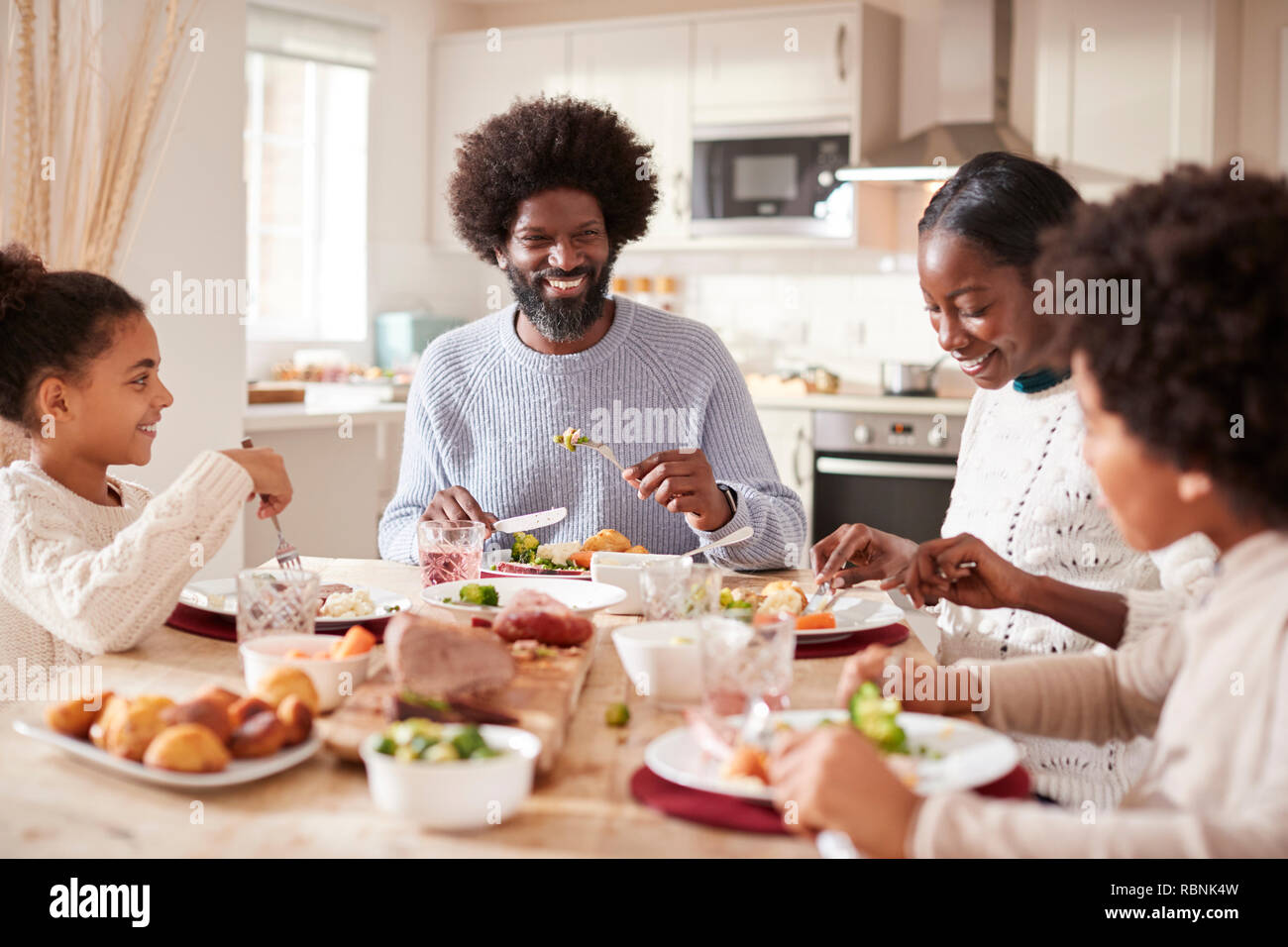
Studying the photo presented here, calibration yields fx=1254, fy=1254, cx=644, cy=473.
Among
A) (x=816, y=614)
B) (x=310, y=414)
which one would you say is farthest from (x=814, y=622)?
(x=310, y=414)

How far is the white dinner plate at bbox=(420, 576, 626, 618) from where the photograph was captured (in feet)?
5.45

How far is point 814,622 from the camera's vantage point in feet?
5.29

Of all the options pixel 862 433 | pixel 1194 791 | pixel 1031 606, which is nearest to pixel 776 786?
pixel 1194 791

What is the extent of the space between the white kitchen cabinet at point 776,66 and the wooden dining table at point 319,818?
4.34 meters

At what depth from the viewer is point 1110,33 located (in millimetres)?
4746

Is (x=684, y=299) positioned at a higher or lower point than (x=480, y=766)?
higher

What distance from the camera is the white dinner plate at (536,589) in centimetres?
166

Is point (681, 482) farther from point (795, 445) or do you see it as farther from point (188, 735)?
point (795, 445)

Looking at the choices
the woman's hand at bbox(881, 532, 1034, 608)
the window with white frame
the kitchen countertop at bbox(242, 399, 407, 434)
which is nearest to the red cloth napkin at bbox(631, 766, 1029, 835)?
the woman's hand at bbox(881, 532, 1034, 608)

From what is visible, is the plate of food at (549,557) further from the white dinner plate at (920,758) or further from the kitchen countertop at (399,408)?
the kitchen countertop at (399,408)

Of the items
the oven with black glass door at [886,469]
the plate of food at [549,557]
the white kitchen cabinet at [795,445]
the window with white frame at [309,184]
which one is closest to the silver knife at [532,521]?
the plate of food at [549,557]

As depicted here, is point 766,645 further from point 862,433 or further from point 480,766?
point 862,433
